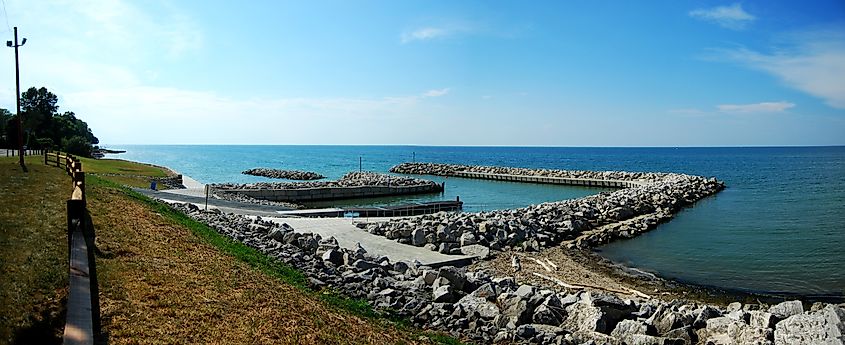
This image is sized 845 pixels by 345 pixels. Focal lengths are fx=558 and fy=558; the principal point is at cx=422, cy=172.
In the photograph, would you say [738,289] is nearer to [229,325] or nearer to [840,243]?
[840,243]

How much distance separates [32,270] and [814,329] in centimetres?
1106

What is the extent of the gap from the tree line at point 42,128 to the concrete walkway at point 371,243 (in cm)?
3936

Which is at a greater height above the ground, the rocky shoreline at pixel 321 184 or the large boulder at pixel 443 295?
the large boulder at pixel 443 295

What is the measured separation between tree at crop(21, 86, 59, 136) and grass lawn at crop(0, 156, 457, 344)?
63.1 metres

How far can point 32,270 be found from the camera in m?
6.68

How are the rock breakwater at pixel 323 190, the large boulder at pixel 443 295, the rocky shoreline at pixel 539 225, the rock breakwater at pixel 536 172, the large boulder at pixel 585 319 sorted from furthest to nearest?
1. the rock breakwater at pixel 536 172
2. the rock breakwater at pixel 323 190
3. the rocky shoreline at pixel 539 225
4. the large boulder at pixel 443 295
5. the large boulder at pixel 585 319

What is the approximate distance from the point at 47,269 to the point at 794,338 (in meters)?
10.7

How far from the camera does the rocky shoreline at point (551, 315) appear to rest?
350 inches

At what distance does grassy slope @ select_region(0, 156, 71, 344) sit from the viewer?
17.2 ft

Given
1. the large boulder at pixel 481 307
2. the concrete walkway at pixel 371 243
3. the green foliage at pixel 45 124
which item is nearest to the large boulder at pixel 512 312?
the large boulder at pixel 481 307

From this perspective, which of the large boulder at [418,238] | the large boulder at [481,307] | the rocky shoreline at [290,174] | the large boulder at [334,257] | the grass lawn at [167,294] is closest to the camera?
the grass lawn at [167,294]

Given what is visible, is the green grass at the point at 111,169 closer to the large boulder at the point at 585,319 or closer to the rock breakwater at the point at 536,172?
the large boulder at the point at 585,319

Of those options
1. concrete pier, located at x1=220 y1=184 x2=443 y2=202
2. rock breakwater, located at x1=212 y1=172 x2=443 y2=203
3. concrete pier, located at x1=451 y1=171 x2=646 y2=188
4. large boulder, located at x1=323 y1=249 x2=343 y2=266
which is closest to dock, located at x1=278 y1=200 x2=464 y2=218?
large boulder, located at x1=323 y1=249 x2=343 y2=266

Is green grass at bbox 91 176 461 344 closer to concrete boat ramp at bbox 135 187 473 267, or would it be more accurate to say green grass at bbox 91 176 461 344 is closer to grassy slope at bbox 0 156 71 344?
grassy slope at bbox 0 156 71 344
